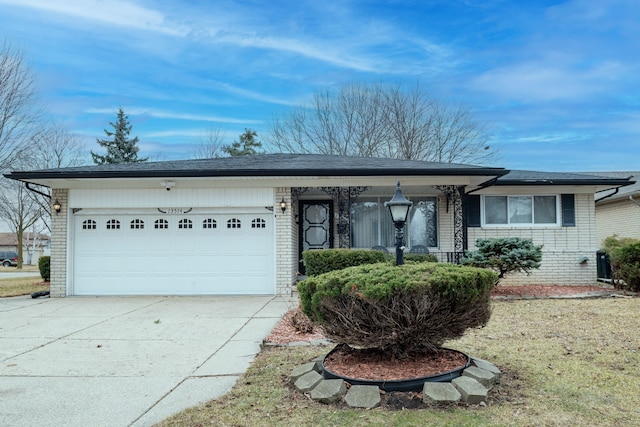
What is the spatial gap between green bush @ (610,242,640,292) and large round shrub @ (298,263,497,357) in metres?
8.35

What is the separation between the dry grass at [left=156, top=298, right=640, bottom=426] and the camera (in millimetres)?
3396

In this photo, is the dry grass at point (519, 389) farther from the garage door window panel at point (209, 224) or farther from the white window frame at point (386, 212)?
the garage door window panel at point (209, 224)

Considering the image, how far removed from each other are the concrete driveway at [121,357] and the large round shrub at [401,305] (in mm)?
1276

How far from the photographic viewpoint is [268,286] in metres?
11.1

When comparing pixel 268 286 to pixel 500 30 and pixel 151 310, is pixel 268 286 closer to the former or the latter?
pixel 151 310

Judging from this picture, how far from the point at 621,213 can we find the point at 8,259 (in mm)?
42575

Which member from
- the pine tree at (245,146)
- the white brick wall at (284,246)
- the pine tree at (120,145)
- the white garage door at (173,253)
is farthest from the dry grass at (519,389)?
the pine tree at (245,146)

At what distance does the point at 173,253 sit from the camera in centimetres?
1125

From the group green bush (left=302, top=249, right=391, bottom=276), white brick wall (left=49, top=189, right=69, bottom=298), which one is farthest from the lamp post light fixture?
green bush (left=302, top=249, right=391, bottom=276)

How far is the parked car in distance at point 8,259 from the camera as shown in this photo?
123 feet

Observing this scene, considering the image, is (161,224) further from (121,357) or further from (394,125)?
(394,125)

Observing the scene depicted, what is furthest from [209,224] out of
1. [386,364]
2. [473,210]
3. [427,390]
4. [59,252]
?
[427,390]

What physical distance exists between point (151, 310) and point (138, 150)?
22.7m

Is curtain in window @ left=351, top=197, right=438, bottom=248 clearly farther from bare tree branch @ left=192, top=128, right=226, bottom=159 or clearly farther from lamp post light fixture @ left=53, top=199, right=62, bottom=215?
bare tree branch @ left=192, top=128, right=226, bottom=159
